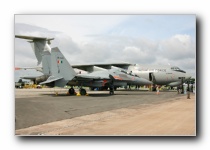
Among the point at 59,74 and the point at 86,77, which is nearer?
the point at 59,74

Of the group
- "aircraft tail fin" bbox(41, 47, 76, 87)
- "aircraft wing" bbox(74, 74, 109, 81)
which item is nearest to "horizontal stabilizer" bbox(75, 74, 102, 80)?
"aircraft wing" bbox(74, 74, 109, 81)

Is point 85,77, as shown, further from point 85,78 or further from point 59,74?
point 59,74

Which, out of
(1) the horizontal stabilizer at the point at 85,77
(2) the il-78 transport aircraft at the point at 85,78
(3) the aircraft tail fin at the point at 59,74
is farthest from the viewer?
(1) the horizontal stabilizer at the point at 85,77

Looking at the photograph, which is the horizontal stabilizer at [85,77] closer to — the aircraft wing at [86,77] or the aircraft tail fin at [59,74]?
the aircraft wing at [86,77]

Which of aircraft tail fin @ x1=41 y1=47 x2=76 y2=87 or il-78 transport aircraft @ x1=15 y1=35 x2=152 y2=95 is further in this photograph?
il-78 transport aircraft @ x1=15 y1=35 x2=152 y2=95

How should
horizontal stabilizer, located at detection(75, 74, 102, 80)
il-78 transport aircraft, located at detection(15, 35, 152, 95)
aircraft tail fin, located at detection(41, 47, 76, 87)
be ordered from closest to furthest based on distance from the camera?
aircraft tail fin, located at detection(41, 47, 76, 87)
il-78 transport aircraft, located at detection(15, 35, 152, 95)
horizontal stabilizer, located at detection(75, 74, 102, 80)

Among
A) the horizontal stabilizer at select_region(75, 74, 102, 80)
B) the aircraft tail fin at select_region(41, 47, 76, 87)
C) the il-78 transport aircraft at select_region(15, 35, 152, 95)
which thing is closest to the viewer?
the aircraft tail fin at select_region(41, 47, 76, 87)

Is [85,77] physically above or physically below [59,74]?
below

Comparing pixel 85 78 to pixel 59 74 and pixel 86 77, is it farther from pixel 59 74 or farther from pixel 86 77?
pixel 59 74

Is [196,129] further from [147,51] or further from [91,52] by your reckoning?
[91,52]

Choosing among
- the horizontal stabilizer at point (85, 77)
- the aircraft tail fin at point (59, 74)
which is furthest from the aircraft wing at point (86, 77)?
the aircraft tail fin at point (59, 74)

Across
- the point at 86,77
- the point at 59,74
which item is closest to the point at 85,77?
the point at 86,77

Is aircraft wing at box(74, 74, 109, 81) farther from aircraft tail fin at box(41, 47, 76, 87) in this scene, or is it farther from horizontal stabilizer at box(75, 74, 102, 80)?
aircraft tail fin at box(41, 47, 76, 87)
